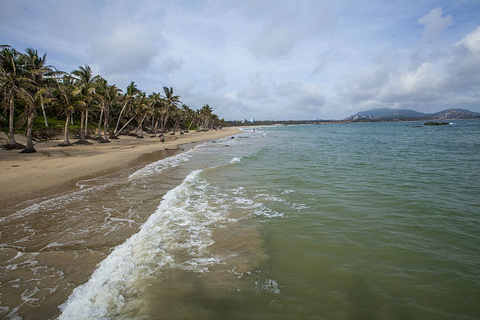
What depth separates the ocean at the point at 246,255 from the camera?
11.9 ft

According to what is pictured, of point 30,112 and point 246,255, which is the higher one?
point 30,112

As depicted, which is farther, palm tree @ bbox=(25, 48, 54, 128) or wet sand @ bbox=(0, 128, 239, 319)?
palm tree @ bbox=(25, 48, 54, 128)

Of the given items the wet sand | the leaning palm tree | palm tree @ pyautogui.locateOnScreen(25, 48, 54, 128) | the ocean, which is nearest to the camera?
the ocean

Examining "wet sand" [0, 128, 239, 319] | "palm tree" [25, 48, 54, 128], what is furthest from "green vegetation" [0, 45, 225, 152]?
"wet sand" [0, 128, 239, 319]

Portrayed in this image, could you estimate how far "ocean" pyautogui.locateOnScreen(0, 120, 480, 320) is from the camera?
3630 millimetres

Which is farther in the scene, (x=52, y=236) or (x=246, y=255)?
(x=52, y=236)

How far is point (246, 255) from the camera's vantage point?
512 centimetres

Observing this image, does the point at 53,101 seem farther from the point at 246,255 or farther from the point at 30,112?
the point at 246,255

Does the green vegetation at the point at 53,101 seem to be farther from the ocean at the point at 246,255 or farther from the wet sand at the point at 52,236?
the ocean at the point at 246,255

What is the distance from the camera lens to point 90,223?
262 inches

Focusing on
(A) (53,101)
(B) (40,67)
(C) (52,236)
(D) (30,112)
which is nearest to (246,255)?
(C) (52,236)

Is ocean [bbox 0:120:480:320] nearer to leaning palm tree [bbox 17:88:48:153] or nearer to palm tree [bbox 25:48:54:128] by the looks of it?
leaning palm tree [bbox 17:88:48:153]

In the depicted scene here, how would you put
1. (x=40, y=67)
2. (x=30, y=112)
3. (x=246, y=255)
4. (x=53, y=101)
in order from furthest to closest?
1. (x=40, y=67)
2. (x=53, y=101)
3. (x=30, y=112)
4. (x=246, y=255)

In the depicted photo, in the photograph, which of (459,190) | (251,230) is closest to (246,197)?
(251,230)
